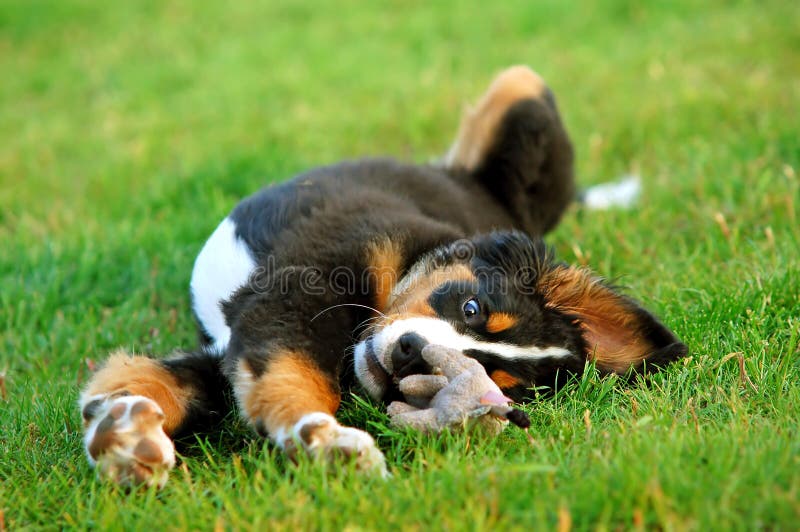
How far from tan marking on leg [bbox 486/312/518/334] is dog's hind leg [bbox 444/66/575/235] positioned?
6.15 feet

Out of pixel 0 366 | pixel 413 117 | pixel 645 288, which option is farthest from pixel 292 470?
pixel 413 117

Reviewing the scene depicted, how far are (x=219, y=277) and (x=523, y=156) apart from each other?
2248 millimetres

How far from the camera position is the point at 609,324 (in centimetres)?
Answer: 345

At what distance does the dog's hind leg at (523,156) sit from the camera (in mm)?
5152

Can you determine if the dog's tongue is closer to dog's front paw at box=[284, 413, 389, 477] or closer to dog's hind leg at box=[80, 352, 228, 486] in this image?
dog's front paw at box=[284, 413, 389, 477]

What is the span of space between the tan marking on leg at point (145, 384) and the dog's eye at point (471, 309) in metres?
1.11

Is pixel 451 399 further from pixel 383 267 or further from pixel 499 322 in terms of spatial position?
pixel 383 267

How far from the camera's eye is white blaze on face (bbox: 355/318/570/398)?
3066mm

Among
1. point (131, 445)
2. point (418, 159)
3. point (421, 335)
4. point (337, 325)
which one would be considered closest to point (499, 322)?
point (421, 335)

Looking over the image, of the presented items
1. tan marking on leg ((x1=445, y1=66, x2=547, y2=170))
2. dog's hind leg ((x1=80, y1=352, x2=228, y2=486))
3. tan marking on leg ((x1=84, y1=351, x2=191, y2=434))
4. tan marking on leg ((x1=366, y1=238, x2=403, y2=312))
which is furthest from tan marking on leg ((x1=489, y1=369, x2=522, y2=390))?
tan marking on leg ((x1=445, y1=66, x2=547, y2=170))

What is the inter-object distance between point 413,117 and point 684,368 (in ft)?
14.6

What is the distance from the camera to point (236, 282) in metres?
3.55

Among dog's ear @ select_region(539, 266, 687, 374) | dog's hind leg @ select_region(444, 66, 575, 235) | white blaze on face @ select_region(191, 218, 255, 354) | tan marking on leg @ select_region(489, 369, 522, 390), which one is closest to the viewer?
tan marking on leg @ select_region(489, 369, 522, 390)

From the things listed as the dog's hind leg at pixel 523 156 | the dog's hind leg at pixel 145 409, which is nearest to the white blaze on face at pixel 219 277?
the dog's hind leg at pixel 145 409
